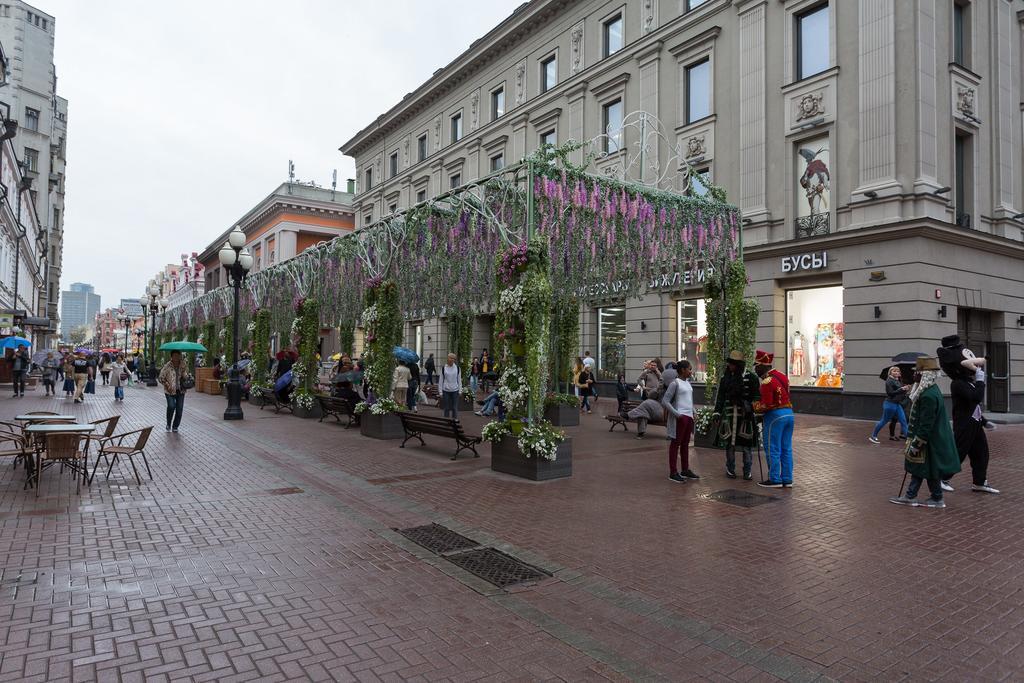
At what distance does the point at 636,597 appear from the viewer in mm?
4602

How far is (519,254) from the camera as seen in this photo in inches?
376

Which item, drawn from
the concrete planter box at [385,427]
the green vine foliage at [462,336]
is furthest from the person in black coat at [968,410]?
the green vine foliage at [462,336]

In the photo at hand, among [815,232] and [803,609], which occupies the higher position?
[815,232]

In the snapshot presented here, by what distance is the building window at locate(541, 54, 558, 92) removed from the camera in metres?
28.6

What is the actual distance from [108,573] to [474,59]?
1269 inches

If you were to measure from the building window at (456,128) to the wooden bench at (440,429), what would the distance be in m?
26.4

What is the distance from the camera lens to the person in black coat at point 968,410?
7.99 metres

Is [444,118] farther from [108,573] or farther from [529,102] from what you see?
[108,573]

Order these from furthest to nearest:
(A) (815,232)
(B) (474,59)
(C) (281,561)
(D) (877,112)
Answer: (B) (474,59) < (A) (815,232) < (D) (877,112) < (C) (281,561)

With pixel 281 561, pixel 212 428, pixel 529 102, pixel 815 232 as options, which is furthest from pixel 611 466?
pixel 529 102

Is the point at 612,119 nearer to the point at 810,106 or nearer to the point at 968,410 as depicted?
the point at 810,106

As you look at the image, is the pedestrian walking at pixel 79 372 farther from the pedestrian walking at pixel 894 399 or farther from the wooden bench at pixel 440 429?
the pedestrian walking at pixel 894 399

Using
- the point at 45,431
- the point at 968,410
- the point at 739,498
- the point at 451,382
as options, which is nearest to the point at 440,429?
the point at 451,382

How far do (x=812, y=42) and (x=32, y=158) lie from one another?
228ft
